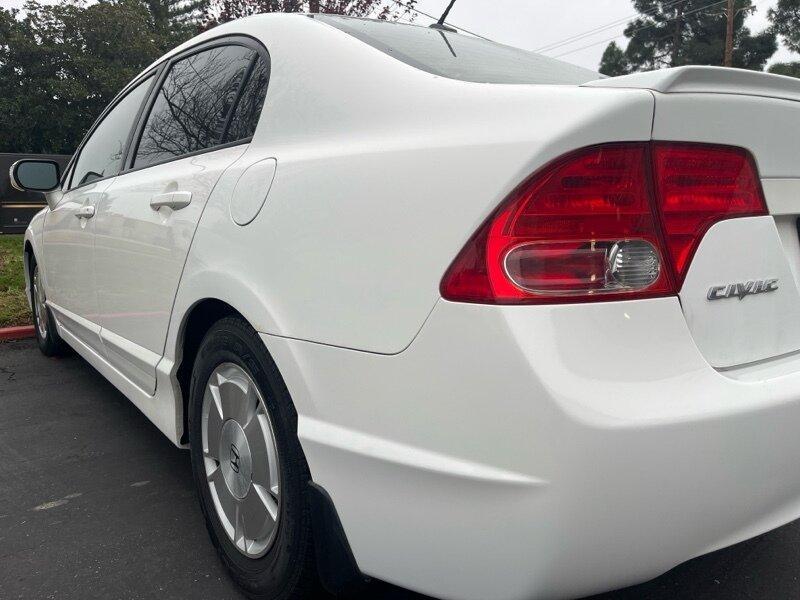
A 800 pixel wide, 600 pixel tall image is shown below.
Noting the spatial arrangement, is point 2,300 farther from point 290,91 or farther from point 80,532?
point 290,91

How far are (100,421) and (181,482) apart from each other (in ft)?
3.32

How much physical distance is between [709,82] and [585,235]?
379mm

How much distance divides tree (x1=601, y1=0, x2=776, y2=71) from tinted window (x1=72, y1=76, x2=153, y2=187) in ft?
102

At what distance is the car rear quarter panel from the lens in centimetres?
118

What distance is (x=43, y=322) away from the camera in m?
4.65

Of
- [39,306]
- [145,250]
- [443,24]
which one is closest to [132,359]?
[145,250]

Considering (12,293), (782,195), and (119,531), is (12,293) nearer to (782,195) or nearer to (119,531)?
(119,531)

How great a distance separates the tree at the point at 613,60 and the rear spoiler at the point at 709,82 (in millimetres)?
37427

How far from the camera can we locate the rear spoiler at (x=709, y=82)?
1.19 m

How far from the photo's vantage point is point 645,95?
1156mm

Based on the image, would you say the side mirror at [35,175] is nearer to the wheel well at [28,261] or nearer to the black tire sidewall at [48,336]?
the black tire sidewall at [48,336]

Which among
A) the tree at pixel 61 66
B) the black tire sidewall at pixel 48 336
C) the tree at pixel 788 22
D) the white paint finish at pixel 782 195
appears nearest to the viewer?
the white paint finish at pixel 782 195

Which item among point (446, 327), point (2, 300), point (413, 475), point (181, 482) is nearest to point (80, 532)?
point (181, 482)

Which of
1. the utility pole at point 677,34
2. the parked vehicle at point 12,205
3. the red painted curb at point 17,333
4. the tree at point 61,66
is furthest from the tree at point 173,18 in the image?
the red painted curb at point 17,333
